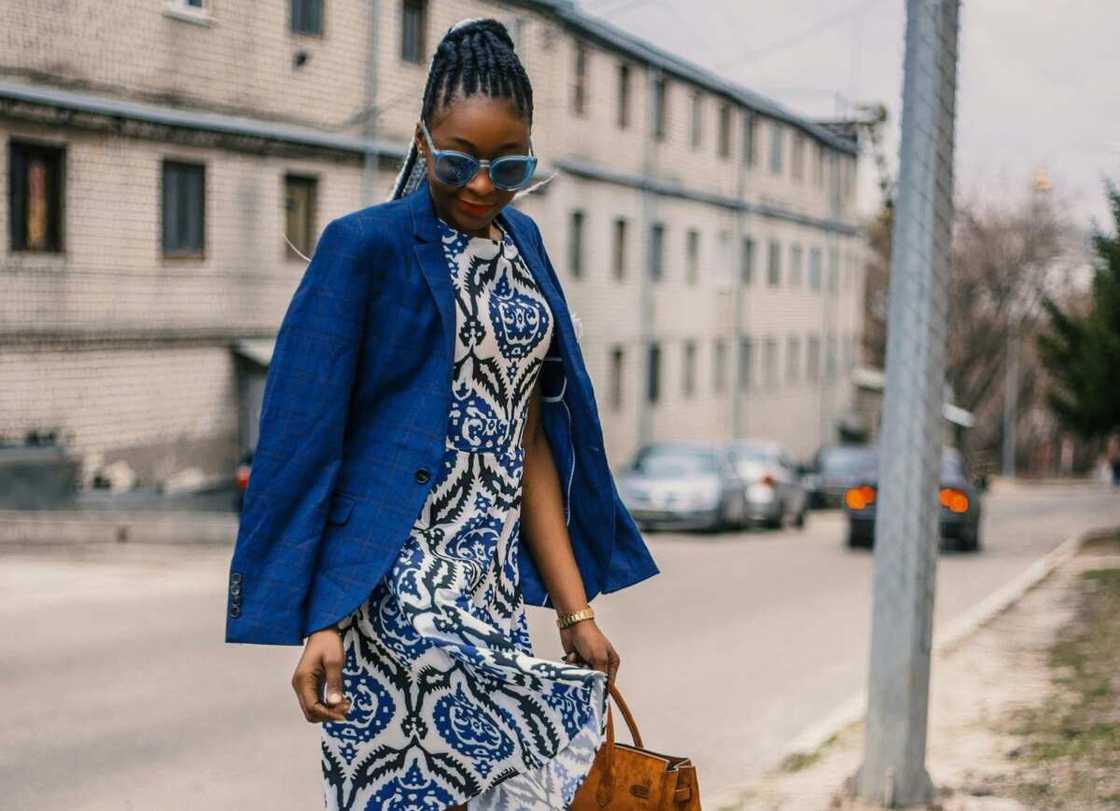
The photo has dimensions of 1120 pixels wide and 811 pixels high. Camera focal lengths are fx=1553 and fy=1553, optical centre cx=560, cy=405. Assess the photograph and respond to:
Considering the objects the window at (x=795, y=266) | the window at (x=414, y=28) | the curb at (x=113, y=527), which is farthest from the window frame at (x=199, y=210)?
the window at (x=795, y=266)

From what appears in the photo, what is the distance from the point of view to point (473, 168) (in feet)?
8.36

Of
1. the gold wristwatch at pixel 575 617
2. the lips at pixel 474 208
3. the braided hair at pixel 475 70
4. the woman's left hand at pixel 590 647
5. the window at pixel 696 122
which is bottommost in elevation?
the woman's left hand at pixel 590 647

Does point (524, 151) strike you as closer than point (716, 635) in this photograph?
Yes

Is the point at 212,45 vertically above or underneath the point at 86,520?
above

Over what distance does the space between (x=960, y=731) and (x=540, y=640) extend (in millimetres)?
3129

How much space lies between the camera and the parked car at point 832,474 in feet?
105

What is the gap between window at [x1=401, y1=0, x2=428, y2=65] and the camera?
1009cm

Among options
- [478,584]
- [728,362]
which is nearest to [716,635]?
[478,584]

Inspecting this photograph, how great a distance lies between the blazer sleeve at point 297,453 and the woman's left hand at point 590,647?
0.60 m

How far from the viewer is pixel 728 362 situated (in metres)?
38.7

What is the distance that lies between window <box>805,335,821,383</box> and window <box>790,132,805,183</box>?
11.6 metres

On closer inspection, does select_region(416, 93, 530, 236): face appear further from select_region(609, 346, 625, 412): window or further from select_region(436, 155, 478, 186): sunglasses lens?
select_region(609, 346, 625, 412): window

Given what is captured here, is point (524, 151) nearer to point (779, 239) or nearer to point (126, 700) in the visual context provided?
point (126, 700)

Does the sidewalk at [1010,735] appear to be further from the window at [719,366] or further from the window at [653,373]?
the window at [719,366]
